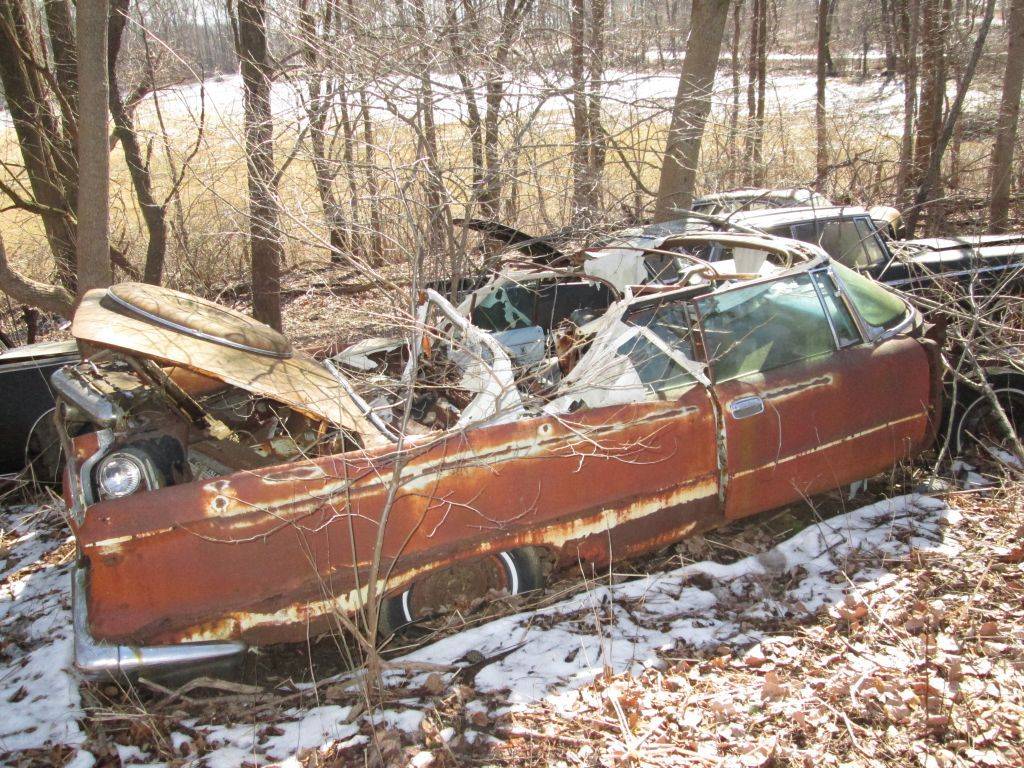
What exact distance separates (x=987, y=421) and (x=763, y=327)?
6.89 ft

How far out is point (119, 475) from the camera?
313 cm

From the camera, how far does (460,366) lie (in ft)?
13.1

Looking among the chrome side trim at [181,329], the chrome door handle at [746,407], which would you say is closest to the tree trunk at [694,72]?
the chrome door handle at [746,407]

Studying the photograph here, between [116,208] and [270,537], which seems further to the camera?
[116,208]

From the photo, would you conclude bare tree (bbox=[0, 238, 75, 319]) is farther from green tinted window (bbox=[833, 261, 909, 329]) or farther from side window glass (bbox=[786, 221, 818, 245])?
side window glass (bbox=[786, 221, 818, 245])

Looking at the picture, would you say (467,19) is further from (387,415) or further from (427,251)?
(387,415)

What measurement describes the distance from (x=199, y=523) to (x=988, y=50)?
1594 centimetres

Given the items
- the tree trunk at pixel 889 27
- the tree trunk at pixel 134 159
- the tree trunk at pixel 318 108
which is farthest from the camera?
the tree trunk at pixel 889 27

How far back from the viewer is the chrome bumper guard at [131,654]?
2.83 meters

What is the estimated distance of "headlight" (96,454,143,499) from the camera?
3.10m

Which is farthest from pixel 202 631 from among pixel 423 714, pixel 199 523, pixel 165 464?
pixel 423 714

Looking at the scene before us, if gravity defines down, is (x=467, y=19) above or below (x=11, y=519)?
above

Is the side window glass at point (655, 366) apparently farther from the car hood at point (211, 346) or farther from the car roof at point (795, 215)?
the car roof at point (795, 215)

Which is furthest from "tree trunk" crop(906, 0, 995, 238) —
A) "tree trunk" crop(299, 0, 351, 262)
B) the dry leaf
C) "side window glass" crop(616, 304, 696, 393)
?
the dry leaf
